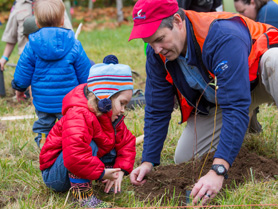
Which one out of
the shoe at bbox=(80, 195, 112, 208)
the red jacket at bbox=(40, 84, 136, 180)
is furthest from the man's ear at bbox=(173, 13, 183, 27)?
the shoe at bbox=(80, 195, 112, 208)

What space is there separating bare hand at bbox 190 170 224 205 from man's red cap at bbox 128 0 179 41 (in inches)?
38.1

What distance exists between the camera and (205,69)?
273 centimetres

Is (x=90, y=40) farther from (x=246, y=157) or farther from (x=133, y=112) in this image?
(x=246, y=157)

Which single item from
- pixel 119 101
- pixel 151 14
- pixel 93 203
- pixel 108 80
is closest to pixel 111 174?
pixel 93 203

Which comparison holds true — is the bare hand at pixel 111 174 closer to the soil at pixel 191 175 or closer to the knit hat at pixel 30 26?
the soil at pixel 191 175

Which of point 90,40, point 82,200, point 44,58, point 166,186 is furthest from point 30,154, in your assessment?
point 90,40

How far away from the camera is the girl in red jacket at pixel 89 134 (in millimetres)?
2467

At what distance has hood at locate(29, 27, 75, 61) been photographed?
3562 mm

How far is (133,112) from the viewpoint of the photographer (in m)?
4.75

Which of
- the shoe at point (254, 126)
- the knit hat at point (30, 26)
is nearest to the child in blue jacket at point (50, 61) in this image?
the knit hat at point (30, 26)

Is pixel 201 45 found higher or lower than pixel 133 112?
→ higher

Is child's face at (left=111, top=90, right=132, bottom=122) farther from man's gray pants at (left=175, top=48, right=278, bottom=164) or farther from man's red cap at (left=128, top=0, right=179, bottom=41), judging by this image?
man's gray pants at (left=175, top=48, right=278, bottom=164)

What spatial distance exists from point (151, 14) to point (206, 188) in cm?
113

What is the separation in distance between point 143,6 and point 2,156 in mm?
2026
